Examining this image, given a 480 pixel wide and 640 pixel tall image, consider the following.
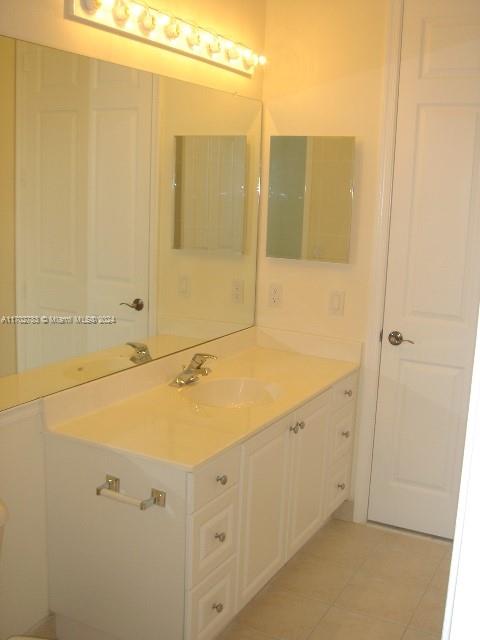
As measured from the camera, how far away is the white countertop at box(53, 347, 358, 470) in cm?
206

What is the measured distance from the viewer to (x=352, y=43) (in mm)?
3047

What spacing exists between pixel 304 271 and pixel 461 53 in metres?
1.14

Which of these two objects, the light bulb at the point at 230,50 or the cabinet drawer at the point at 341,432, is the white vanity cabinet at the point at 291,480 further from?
the light bulb at the point at 230,50

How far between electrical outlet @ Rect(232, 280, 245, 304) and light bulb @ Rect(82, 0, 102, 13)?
1.39 metres

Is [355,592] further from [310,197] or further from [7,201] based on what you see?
[7,201]

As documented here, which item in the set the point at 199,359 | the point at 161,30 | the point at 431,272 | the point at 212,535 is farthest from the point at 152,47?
the point at 212,535

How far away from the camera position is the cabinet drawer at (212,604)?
201 centimetres

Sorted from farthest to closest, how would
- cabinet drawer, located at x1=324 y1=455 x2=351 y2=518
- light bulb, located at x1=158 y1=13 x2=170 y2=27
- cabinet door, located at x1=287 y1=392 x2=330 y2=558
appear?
cabinet drawer, located at x1=324 y1=455 x2=351 y2=518 → cabinet door, located at x1=287 y1=392 x2=330 y2=558 → light bulb, located at x1=158 y1=13 x2=170 y2=27

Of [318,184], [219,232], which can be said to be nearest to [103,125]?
[219,232]

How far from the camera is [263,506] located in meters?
2.41

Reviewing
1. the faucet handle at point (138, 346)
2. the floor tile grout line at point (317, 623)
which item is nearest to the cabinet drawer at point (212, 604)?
the floor tile grout line at point (317, 623)

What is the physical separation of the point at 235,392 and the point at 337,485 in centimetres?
68

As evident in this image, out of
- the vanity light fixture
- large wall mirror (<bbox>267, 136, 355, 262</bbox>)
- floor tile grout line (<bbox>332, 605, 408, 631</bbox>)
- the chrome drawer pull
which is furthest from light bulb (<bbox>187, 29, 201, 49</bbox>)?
floor tile grout line (<bbox>332, 605, 408, 631</bbox>)

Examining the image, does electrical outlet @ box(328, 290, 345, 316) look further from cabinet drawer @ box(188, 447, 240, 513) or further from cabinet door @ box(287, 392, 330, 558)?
cabinet drawer @ box(188, 447, 240, 513)
